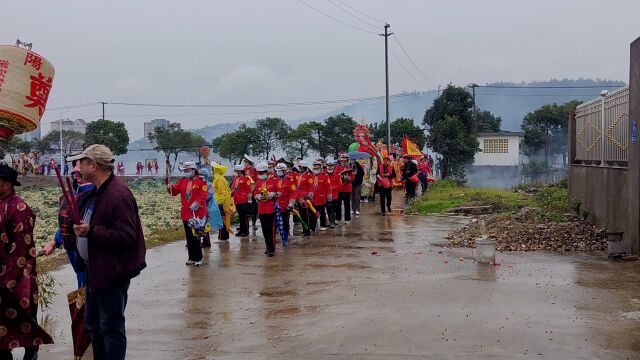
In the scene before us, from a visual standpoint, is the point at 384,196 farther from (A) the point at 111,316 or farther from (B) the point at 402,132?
(B) the point at 402,132

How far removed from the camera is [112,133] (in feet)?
171

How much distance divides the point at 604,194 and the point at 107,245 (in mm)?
11075

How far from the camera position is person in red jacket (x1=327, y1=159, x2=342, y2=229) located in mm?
17609

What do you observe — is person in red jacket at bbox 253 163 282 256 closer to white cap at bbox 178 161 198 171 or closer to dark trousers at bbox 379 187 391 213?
white cap at bbox 178 161 198 171

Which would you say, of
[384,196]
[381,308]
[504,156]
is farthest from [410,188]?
[504,156]

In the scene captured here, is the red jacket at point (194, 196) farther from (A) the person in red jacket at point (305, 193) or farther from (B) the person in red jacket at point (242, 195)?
(A) the person in red jacket at point (305, 193)

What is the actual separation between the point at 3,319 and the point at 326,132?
39.5 metres

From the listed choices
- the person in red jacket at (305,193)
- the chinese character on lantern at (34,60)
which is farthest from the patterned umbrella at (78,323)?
the person in red jacket at (305,193)

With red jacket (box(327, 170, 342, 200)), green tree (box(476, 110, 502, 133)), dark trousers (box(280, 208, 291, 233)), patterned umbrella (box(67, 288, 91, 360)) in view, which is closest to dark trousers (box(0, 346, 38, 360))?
patterned umbrella (box(67, 288, 91, 360))

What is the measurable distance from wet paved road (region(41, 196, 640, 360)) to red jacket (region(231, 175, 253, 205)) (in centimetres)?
297

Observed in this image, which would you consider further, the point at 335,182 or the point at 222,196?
the point at 335,182

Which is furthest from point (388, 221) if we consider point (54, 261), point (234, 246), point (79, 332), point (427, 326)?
point (79, 332)

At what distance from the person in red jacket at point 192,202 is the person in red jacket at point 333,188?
250 inches

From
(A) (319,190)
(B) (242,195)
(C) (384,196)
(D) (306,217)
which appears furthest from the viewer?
(C) (384,196)
